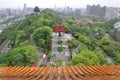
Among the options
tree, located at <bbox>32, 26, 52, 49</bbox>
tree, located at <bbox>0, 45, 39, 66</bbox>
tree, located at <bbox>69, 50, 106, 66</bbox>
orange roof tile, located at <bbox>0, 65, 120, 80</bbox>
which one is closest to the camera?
orange roof tile, located at <bbox>0, 65, 120, 80</bbox>

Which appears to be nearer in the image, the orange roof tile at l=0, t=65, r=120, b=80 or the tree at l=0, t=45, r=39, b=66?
the orange roof tile at l=0, t=65, r=120, b=80

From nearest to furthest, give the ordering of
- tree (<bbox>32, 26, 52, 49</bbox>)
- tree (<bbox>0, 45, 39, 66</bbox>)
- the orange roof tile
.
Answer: the orange roof tile, tree (<bbox>0, 45, 39, 66</bbox>), tree (<bbox>32, 26, 52, 49</bbox>)

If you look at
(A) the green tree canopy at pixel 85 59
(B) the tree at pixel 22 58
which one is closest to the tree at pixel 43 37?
(B) the tree at pixel 22 58

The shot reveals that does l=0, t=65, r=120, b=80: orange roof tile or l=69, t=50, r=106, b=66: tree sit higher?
l=0, t=65, r=120, b=80: orange roof tile

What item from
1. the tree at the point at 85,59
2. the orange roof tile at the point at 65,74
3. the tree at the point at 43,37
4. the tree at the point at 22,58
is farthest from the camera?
the tree at the point at 43,37

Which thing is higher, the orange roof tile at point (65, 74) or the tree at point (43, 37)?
the orange roof tile at point (65, 74)

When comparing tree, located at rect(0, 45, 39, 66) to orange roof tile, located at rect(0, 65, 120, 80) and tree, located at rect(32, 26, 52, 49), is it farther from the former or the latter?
orange roof tile, located at rect(0, 65, 120, 80)

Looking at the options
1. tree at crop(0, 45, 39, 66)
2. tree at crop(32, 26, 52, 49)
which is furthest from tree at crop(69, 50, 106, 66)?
tree at crop(32, 26, 52, 49)

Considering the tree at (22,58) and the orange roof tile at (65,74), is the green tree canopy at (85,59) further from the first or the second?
the orange roof tile at (65,74)

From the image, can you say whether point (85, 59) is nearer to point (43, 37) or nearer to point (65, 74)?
point (43, 37)

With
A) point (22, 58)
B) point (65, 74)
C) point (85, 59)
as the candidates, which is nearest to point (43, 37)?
point (22, 58)

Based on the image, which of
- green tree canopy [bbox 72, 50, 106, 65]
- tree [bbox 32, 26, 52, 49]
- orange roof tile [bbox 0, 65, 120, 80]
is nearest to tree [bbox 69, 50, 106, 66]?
green tree canopy [bbox 72, 50, 106, 65]
